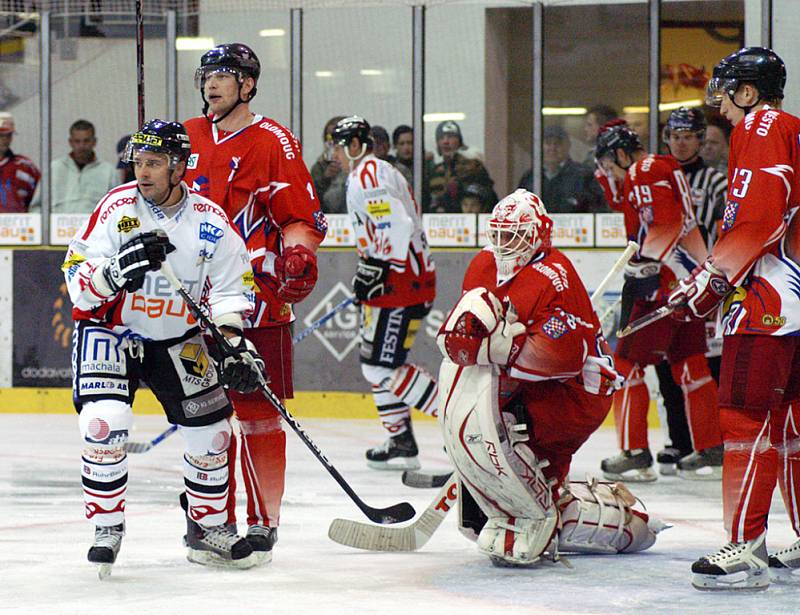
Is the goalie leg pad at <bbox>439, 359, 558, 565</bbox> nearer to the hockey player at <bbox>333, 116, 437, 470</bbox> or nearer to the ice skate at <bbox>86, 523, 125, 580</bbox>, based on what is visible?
the ice skate at <bbox>86, 523, 125, 580</bbox>

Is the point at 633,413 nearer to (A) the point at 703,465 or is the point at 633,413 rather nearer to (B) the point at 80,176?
(A) the point at 703,465

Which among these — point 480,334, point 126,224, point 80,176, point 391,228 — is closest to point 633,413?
point 391,228

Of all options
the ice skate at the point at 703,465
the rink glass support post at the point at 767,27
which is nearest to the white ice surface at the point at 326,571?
the ice skate at the point at 703,465

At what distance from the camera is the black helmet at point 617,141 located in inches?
247

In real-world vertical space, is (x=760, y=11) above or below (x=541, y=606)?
above

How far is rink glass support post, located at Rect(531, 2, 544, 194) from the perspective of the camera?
27.9 feet

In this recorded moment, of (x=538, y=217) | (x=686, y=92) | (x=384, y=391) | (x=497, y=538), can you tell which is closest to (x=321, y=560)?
(x=497, y=538)

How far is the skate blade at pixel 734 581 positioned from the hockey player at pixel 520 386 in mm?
456

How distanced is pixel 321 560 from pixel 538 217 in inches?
44.5

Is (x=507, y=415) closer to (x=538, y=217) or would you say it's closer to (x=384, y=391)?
(x=538, y=217)

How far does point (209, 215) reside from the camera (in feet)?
12.6

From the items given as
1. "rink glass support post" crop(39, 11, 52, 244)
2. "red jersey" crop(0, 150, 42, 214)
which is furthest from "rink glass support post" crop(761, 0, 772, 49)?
"red jersey" crop(0, 150, 42, 214)

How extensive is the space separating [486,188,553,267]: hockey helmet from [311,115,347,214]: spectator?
4.88m

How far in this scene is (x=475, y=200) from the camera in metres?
8.65
